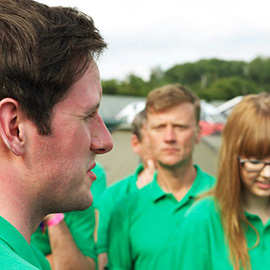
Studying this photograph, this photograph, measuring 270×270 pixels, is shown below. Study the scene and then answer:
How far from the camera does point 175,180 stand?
3.30 meters

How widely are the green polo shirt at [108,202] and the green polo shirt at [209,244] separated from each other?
0.66 m

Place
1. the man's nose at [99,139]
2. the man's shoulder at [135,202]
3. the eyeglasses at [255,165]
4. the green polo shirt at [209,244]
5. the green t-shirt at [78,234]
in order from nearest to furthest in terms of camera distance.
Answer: the man's nose at [99,139] → the green polo shirt at [209,244] → the eyeglasses at [255,165] → the green t-shirt at [78,234] → the man's shoulder at [135,202]

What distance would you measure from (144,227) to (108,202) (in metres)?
0.50

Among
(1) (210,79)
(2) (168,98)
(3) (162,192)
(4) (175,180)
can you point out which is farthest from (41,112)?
→ (1) (210,79)

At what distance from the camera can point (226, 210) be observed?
2.49 metres

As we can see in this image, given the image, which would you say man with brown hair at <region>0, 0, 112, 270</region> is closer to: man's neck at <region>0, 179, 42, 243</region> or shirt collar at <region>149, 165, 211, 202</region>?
man's neck at <region>0, 179, 42, 243</region>

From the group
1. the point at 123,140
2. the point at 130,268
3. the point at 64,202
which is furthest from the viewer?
the point at 123,140

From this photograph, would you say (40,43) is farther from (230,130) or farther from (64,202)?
(230,130)

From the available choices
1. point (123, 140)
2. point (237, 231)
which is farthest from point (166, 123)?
point (123, 140)

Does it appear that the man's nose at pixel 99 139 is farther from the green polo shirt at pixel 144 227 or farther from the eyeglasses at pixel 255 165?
the green polo shirt at pixel 144 227

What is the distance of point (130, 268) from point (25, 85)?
6.45ft

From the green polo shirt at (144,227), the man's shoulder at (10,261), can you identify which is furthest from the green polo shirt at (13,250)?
the green polo shirt at (144,227)

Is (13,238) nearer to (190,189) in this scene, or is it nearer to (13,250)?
(13,250)

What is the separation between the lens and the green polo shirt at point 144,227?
9.27ft
